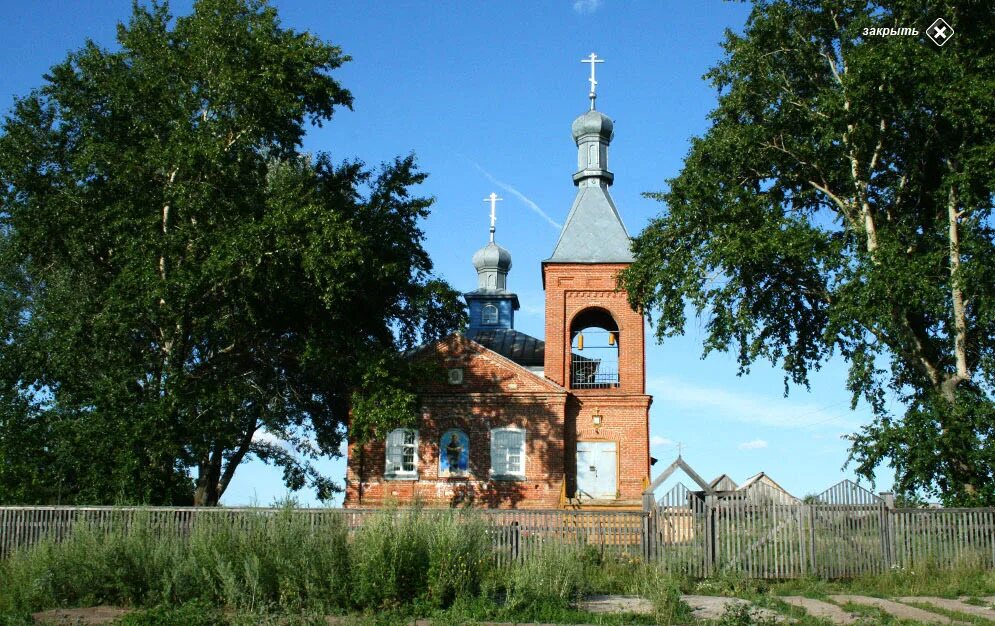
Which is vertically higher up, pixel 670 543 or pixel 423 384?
pixel 423 384

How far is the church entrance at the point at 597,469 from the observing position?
83.1 feet

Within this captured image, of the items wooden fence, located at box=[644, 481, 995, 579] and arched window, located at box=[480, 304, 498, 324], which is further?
arched window, located at box=[480, 304, 498, 324]

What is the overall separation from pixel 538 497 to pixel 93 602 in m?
14.6

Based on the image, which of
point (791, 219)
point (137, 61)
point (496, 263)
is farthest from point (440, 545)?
point (496, 263)

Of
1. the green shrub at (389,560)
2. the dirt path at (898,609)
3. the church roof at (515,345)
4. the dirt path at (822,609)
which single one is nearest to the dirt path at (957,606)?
the dirt path at (898,609)

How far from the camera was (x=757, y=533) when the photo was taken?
52.0 feet

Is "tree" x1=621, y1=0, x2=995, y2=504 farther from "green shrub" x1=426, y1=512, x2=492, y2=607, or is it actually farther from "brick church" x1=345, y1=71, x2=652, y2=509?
"green shrub" x1=426, y1=512, x2=492, y2=607

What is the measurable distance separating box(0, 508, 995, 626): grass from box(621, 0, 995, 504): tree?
29.3 ft

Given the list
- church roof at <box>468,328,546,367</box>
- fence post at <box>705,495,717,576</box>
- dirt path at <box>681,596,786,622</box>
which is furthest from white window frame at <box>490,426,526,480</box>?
dirt path at <box>681,596,786,622</box>

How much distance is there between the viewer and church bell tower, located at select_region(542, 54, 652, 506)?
25578mm

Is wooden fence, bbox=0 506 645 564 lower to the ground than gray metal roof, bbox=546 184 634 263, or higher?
lower

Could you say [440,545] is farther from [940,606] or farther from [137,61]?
[137,61]

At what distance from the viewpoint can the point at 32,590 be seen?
11.5 m

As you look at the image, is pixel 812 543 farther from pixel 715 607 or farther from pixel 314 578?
pixel 314 578
